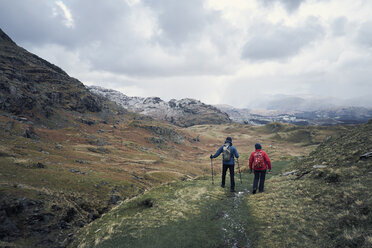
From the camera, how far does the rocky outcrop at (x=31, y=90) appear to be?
68.6 metres

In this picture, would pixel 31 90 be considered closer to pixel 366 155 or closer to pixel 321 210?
pixel 321 210

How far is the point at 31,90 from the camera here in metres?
87.4

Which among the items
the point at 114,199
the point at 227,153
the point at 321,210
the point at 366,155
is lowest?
the point at 114,199

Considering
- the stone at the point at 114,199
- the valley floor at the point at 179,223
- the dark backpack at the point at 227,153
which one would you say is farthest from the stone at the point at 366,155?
the stone at the point at 114,199

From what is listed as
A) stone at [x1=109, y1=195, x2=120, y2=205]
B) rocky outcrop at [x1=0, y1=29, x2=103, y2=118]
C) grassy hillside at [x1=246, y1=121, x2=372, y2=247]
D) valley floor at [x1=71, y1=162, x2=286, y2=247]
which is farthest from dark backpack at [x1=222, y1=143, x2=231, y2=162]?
rocky outcrop at [x1=0, y1=29, x2=103, y2=118]

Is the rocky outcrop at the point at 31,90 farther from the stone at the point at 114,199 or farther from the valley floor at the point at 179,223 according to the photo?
the valley floor at the point at 179,223

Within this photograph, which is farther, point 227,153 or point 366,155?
point 227,153

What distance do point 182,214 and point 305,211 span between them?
22.6ft

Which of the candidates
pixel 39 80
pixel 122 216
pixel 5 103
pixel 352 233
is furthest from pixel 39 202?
pixel 39 80

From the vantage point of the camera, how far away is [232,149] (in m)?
16.5

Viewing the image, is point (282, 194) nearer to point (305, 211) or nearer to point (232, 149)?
point (305, 211)

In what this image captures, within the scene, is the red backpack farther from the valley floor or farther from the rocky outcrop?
the rocky outcrop

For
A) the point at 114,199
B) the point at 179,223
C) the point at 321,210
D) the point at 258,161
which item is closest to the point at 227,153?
the point at 258,161

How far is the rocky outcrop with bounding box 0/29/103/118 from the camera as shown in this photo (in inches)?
2702
